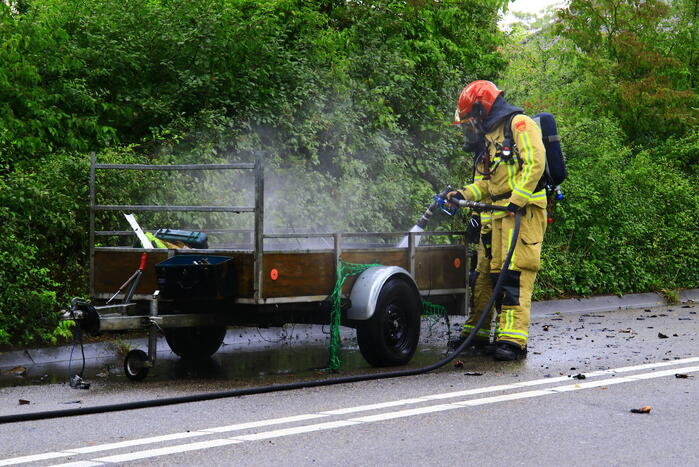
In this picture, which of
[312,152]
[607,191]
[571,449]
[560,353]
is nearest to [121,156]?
[312,152]

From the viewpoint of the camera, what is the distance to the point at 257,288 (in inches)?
306

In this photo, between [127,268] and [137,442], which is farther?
[127,268]

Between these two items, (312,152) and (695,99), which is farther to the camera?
(695,99)

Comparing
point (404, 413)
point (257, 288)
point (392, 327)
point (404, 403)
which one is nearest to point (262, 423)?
point (404, 413)

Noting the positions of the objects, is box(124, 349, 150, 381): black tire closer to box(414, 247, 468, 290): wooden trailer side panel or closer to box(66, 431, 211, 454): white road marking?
box(66, 431, 211, 454): white road marking

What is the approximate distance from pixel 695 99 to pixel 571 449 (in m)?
15.7

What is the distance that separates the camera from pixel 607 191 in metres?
15.6

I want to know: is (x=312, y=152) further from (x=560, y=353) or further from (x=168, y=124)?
(x=560, y=353)

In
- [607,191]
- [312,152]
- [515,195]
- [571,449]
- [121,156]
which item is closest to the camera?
[571,449]

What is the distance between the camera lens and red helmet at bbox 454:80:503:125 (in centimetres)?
951

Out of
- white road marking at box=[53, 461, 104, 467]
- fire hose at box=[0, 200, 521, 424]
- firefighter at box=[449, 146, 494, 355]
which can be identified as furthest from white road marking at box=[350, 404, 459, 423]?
firefighter at box=[449, 146, 494, 355]

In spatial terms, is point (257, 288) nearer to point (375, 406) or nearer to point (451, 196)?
point (375, 406)

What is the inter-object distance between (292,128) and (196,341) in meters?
3.99

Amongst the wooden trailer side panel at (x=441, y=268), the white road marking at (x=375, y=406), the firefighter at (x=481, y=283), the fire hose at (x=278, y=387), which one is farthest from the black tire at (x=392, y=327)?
the white road marking at (x=375, y=406)
